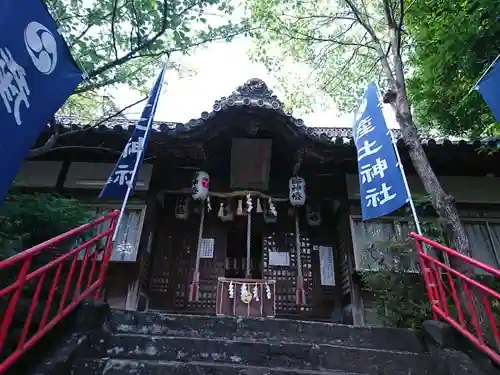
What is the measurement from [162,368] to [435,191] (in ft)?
13.9

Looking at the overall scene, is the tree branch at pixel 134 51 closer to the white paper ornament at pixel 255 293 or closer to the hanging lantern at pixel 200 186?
the hanging lantern at pixel 200 186

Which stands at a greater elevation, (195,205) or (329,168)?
(329,168)

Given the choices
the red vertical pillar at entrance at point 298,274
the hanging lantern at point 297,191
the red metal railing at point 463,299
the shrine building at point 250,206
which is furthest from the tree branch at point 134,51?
the red metal railing at point 463,299

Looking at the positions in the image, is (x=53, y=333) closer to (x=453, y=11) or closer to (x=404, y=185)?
(x=404, y=185)

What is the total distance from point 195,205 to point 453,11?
681 centimetres

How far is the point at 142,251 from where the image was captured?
7.64m

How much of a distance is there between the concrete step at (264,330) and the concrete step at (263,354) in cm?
32

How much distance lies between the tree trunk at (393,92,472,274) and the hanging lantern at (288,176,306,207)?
7.99 ft

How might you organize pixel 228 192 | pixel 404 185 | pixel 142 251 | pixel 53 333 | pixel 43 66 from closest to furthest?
pixel 43 66 → pixel 53 333 → pixel 404 185 → pixel 142 251 → pixel 228 192

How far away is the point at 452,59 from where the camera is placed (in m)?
7.62

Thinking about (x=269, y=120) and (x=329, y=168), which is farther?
(x=329, y=168)

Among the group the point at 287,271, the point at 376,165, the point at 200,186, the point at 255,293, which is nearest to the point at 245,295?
the point at 255,293

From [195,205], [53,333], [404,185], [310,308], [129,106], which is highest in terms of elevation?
A: [129,106]

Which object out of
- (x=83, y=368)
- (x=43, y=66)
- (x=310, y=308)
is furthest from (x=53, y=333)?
(x=310, y=308)
